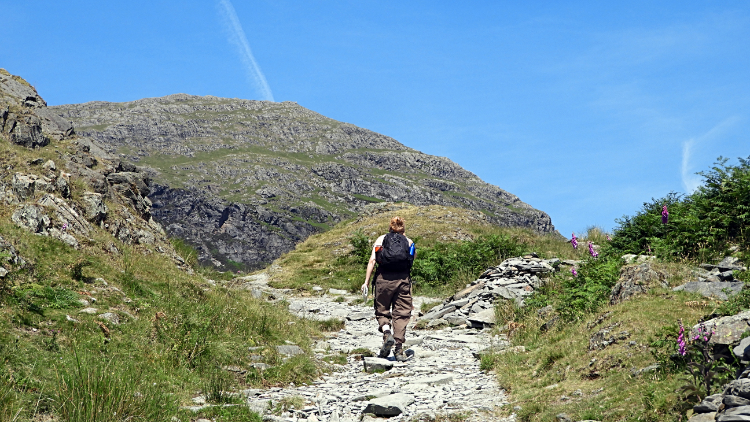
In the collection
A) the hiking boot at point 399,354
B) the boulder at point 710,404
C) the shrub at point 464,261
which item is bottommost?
the hiking boot at point 399,354

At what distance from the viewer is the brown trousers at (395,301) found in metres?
11.4

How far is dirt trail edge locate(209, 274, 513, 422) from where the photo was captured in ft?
24.3

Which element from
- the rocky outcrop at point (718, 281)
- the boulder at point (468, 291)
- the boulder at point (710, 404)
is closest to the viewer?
the boulder at point (710, 404)

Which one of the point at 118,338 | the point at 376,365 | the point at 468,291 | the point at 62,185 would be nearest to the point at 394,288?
the point at 376,365

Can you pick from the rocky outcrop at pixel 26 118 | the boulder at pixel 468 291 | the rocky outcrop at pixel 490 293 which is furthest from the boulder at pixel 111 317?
the rocky outcrop at pixel 26 118

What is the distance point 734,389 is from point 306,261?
1092 inches

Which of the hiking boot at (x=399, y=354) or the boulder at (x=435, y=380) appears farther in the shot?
the hiking boot at (x=399, y=354)

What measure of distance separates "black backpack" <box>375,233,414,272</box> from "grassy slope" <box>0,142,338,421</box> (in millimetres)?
2594

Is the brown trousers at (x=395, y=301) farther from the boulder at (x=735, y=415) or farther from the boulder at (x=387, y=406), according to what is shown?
the boulder at (x=735, y=415)

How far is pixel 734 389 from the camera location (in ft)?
15.4

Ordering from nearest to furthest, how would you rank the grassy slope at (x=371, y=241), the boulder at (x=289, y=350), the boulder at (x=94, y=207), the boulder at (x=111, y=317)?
Answer: the boulder at (x=111, y=317) → the boulder at (x=289, y=350) → the boulder at (x=94, y=207) → the grassy slope at (x=371, y=241)

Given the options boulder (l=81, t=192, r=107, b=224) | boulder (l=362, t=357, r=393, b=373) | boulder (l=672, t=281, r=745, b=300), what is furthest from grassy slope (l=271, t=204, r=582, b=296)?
boulder (l=672, t=281, r=745, b=300)

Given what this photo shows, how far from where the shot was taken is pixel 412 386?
29.0ft

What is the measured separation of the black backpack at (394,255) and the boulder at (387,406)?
12.8 feet
